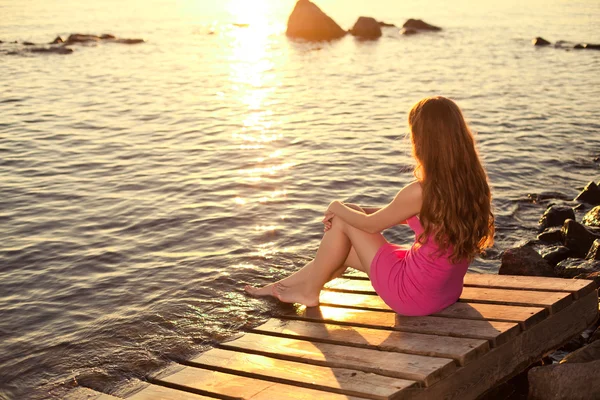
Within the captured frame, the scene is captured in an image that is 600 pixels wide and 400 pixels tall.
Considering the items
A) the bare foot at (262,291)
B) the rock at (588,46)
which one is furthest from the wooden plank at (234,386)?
the rock at (588,46)

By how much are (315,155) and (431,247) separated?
9213 millimetres

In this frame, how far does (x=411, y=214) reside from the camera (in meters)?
5.53

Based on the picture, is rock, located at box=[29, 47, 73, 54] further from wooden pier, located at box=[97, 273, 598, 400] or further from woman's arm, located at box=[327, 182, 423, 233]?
woman's arm, located at box=[327, 182, 423, 233]

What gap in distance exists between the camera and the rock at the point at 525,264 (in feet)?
24.8

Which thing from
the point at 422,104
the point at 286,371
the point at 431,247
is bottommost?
the point at 286,371

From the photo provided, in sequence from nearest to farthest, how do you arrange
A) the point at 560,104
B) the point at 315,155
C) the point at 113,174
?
the point at 113,174
the point at 315,155
the point at 560,104

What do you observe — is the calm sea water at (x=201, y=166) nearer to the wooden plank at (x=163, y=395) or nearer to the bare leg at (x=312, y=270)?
the bare leg at (x=312, y=270)

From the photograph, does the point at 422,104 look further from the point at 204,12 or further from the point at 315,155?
the point at 204,12

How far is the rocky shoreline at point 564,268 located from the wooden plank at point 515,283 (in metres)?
0.41

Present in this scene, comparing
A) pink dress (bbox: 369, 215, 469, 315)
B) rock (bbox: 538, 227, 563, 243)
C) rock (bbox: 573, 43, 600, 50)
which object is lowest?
rock (bbox: 538, 227, 563, 243)

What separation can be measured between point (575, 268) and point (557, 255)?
2.81 ft

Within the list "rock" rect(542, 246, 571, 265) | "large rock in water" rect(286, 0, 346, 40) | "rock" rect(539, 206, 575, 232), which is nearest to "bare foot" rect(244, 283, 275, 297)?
"rock" rect(542, 246, 571, 265)

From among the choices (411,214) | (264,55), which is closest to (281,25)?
(264,55)

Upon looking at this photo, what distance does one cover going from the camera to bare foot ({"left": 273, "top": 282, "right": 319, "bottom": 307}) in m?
6.36
